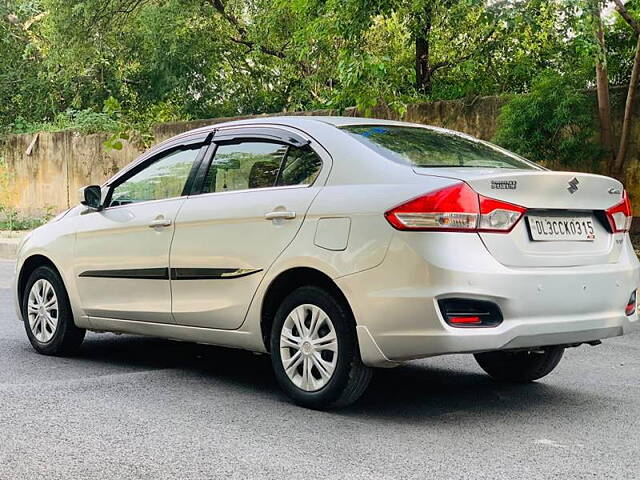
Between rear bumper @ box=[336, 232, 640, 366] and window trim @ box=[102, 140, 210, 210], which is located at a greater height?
window trim @ box=[102, 140, 210, 210]

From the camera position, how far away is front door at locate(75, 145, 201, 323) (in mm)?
6320

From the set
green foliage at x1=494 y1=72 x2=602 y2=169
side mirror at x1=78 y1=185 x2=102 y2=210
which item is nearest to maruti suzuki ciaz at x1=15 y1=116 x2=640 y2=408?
side mirror at x1=78 y1=185 x2=102 y2=210

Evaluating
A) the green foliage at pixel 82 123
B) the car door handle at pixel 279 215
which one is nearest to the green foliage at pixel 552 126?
the car door handle at pixel 279 215

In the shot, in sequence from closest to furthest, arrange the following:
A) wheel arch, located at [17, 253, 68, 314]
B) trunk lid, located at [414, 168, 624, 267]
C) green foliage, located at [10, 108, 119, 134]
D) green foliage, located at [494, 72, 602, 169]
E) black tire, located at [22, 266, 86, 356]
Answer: trunk lid, located at [414, 168, 624, 267], black tire, located at [22, 266, 86, 356], wheel arch, located at [17, 253, 68, 314], green foliage, located at [494, 72, 602, 169], green foliage, located at [10, 108, 119, 134]

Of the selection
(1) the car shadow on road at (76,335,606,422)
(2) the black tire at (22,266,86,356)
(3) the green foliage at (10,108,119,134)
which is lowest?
(1) the car shadow on road at (76,335,606,422)

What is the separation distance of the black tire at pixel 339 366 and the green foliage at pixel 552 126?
806 cm

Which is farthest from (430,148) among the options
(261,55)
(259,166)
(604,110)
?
(261,55)

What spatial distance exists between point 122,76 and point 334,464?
21.3 meters

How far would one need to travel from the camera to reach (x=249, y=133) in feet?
20.1

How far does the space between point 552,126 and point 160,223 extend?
7.60 m

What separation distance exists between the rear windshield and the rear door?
0.35 metres

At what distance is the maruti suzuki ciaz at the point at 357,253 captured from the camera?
4.89m

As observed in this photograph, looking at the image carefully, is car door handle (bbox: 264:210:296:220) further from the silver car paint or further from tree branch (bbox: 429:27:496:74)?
tree branch (bbox: 429:27:496:74)

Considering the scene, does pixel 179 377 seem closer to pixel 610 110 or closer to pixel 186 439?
pixel 186 439
